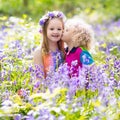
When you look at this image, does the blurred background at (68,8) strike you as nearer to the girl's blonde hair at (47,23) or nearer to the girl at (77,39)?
the girl's blonde hair at (47,23)

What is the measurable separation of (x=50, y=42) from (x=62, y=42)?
5.7 inches

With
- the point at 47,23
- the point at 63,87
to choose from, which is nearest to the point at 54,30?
the point at 47,23

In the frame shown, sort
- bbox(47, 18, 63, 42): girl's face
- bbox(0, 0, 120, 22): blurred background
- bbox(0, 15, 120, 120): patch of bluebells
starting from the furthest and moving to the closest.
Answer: bbox(0, 0, 120, 22): blurred background → bbox(47, 18, 63, 42): girl's face → bbox(0, 15, 120, 120): patch of bluebells

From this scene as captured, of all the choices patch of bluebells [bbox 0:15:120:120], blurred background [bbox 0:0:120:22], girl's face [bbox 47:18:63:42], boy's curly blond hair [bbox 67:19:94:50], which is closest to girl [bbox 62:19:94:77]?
boy's curly blond hair [bbox 67:19:94:50]

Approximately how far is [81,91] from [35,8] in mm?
14380

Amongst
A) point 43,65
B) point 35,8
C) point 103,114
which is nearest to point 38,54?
point 43,65

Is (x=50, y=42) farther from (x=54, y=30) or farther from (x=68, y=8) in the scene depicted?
(x=68, y=8)

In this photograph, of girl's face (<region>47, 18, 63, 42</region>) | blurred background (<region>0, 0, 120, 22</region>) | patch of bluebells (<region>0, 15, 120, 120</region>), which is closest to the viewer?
patch of bluebells (<region>0, 15, 120, 120</region>)

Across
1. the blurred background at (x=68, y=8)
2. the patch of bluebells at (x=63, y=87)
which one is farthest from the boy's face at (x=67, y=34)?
the blurred background at (x=68, y=8)

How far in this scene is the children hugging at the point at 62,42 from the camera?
A: 5.23m

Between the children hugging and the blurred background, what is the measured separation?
36.3 ft

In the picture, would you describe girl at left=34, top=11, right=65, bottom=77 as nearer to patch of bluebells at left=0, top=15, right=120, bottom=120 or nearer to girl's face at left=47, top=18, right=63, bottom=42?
girl's face at left=47, top=18, right=63, bottom=42

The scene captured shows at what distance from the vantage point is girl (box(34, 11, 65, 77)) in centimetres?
547

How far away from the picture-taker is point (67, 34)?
5289 millimetres
